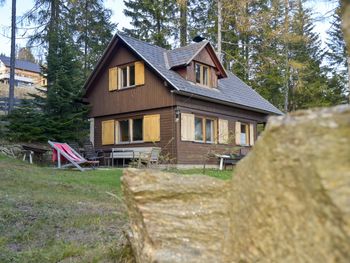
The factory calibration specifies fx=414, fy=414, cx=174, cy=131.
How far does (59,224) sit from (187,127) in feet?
41.3

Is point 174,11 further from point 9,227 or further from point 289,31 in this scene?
point 9,227

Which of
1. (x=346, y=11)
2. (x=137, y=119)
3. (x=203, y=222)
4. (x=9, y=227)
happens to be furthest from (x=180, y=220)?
(x=137, y=119)

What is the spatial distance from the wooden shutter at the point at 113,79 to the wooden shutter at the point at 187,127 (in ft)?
13.2

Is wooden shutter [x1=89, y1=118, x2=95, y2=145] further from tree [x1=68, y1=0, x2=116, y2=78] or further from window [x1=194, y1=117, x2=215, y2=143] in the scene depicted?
tree [x1=68, y1=0, x2=116, y2=78]

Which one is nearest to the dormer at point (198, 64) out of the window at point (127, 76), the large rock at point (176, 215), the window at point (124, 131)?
the window at point (127, 76)

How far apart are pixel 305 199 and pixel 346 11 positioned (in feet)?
1.89

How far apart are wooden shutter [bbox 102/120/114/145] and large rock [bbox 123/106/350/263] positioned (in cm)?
1769

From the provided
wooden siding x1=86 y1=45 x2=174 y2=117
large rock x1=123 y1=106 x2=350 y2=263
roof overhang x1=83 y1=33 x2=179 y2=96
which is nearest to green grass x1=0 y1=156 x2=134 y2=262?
large rock x1=123 y1=106 x2=350 y2=263

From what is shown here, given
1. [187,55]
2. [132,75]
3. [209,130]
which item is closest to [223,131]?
[209,130]

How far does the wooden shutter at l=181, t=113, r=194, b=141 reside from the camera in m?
17.4

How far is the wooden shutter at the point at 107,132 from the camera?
1959 cm

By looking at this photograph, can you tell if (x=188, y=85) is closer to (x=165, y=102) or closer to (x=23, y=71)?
(x=165, y=102)

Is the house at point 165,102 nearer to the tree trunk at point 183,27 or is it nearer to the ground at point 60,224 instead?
the ground at point 60,224

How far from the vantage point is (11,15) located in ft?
76.8
